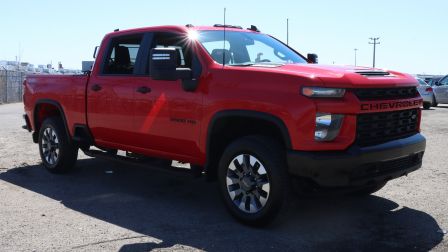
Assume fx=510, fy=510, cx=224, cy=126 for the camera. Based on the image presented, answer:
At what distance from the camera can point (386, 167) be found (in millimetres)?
4633

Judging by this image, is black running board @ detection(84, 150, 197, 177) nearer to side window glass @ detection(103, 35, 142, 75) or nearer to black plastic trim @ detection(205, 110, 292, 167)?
black plastic trim @ detection(205, 110, 292, 167)

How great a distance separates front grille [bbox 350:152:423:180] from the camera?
4.41 m

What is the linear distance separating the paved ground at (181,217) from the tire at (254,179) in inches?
7.6

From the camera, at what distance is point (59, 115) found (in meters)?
7.59

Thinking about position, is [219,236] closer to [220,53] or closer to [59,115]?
[220,53]

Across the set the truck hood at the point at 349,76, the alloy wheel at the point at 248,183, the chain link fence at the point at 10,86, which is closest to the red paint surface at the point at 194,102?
the truck hood at the point at 349,76

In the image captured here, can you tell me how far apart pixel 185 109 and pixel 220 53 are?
731mm

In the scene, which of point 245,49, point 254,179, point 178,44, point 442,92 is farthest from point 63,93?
point 442,92

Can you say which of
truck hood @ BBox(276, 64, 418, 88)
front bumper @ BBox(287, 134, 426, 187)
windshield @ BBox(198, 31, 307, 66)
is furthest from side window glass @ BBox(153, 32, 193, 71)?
front bumper @ BBox(287, 134, 426, 187)

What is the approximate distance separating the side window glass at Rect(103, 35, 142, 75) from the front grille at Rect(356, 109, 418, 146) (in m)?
2.91

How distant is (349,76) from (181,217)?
87.7 inches

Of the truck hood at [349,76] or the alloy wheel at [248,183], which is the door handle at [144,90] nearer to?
the alloy wheel at [248,183]

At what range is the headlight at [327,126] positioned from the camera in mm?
4334

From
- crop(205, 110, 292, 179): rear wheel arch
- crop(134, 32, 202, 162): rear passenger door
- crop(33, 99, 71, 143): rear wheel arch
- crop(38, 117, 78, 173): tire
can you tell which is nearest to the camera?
crop(205, 110, 292, 179): rear wheel arch
